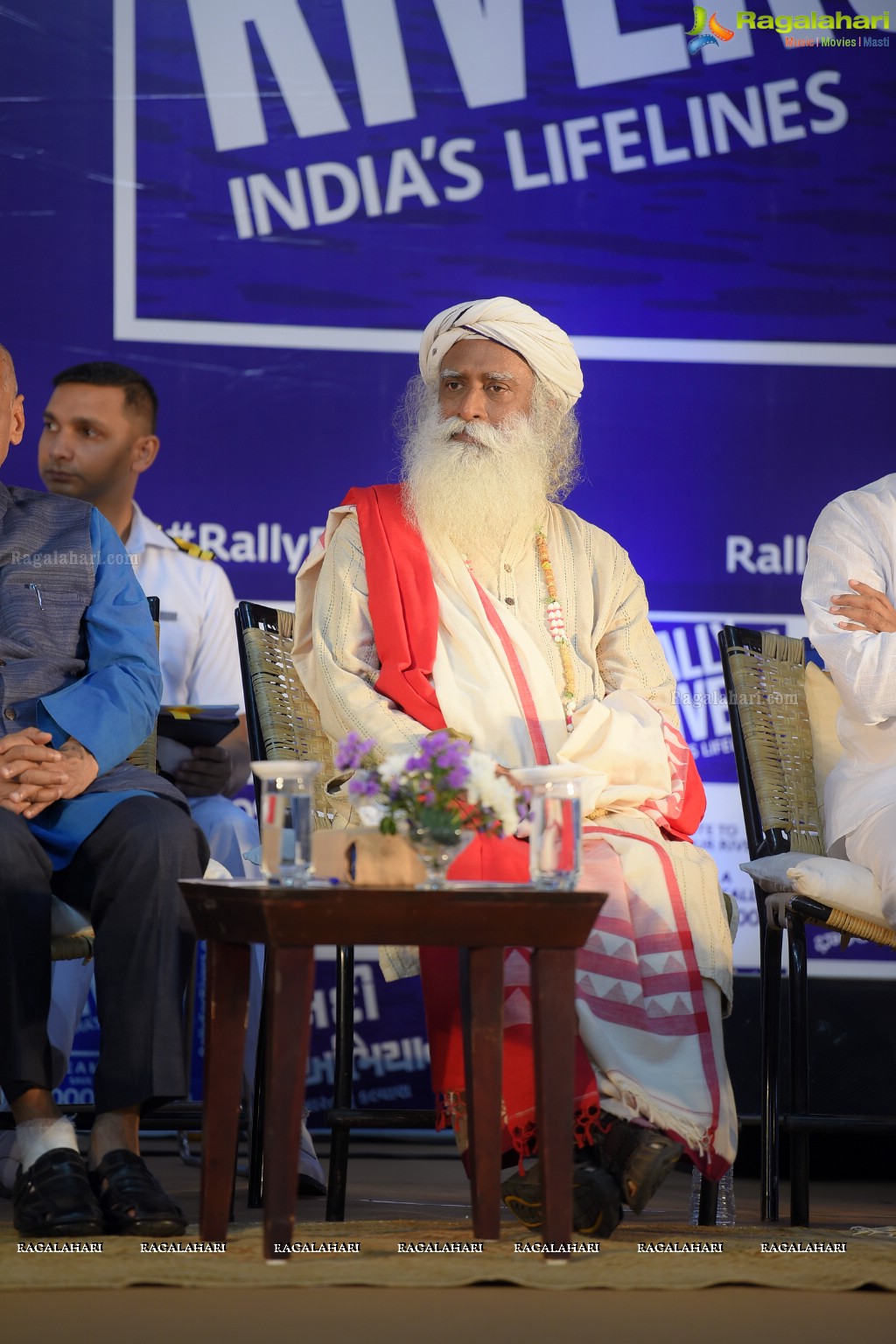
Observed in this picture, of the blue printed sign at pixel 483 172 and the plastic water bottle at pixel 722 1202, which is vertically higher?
the blue printed sign at pixel 483 172

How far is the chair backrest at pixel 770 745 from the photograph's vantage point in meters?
3.63

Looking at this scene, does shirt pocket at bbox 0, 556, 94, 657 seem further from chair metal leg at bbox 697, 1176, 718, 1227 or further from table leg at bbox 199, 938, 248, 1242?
chair metal leg at bbox 697, 1176, 718, 1227

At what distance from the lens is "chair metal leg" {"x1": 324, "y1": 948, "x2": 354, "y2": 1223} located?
311 centimetres

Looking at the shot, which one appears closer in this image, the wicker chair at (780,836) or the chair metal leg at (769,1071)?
the wicker chair at (780,836)

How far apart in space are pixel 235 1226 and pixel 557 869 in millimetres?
885

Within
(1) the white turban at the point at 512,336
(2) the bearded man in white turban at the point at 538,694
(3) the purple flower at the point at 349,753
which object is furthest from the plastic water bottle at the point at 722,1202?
(1) the white turban at the point at 512,336

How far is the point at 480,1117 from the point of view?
2566 mm

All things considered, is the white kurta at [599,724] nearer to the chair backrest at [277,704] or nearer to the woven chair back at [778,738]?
the chair backrest at [277,704]

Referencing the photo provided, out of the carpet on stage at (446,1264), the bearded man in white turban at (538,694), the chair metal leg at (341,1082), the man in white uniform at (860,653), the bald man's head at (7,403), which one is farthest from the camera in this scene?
the man in white uniform at (860,653)

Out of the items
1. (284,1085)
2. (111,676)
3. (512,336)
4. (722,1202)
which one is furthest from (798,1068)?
(512,336)

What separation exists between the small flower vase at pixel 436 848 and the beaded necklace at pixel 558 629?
1.05 metres

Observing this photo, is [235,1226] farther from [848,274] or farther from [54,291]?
[848,274]

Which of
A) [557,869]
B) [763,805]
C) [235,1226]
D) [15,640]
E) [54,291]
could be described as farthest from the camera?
[54,291]

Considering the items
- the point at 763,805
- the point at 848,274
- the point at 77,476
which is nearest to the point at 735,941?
the point at 763,805
